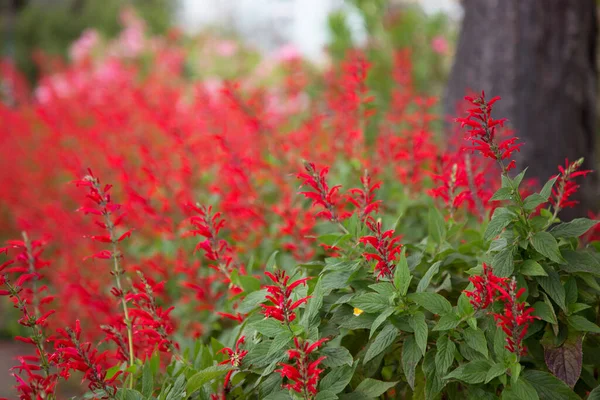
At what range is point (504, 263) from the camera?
1.52 m

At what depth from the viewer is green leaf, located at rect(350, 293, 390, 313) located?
1562 mm

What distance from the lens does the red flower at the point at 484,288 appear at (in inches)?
59.3

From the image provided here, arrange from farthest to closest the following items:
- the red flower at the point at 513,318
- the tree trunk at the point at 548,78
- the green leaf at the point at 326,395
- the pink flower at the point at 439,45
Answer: the pink flower at the point at 439,45 → the tree trunk at the point at 548,78 → the green leaf at the point at 326,395 → the red flower at the point at 513,318

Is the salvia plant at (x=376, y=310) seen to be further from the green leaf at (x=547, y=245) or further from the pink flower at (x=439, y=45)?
the pink flower at (x=439, y=45)

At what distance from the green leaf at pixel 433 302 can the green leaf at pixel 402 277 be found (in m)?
0.03

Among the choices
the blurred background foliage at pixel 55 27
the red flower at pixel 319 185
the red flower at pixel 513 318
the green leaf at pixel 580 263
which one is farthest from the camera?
the blurred background foliage at pixel 55 27

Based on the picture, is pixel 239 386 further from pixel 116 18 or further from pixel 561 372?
pixel 116 18

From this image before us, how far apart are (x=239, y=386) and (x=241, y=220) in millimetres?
1371

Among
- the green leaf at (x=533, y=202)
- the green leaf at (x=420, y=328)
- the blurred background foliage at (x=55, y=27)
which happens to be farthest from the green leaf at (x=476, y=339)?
the blurred background foliage at (x=55, y=27)

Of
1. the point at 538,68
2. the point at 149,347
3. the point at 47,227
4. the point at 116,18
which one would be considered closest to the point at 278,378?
the point at 149,347

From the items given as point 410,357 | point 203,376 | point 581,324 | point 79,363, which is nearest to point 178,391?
point 203,376

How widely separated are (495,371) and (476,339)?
0.10 metres

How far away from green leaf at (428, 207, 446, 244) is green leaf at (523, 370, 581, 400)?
1.73ft

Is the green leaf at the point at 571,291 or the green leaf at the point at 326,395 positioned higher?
the green leaf at the point at 571,291
